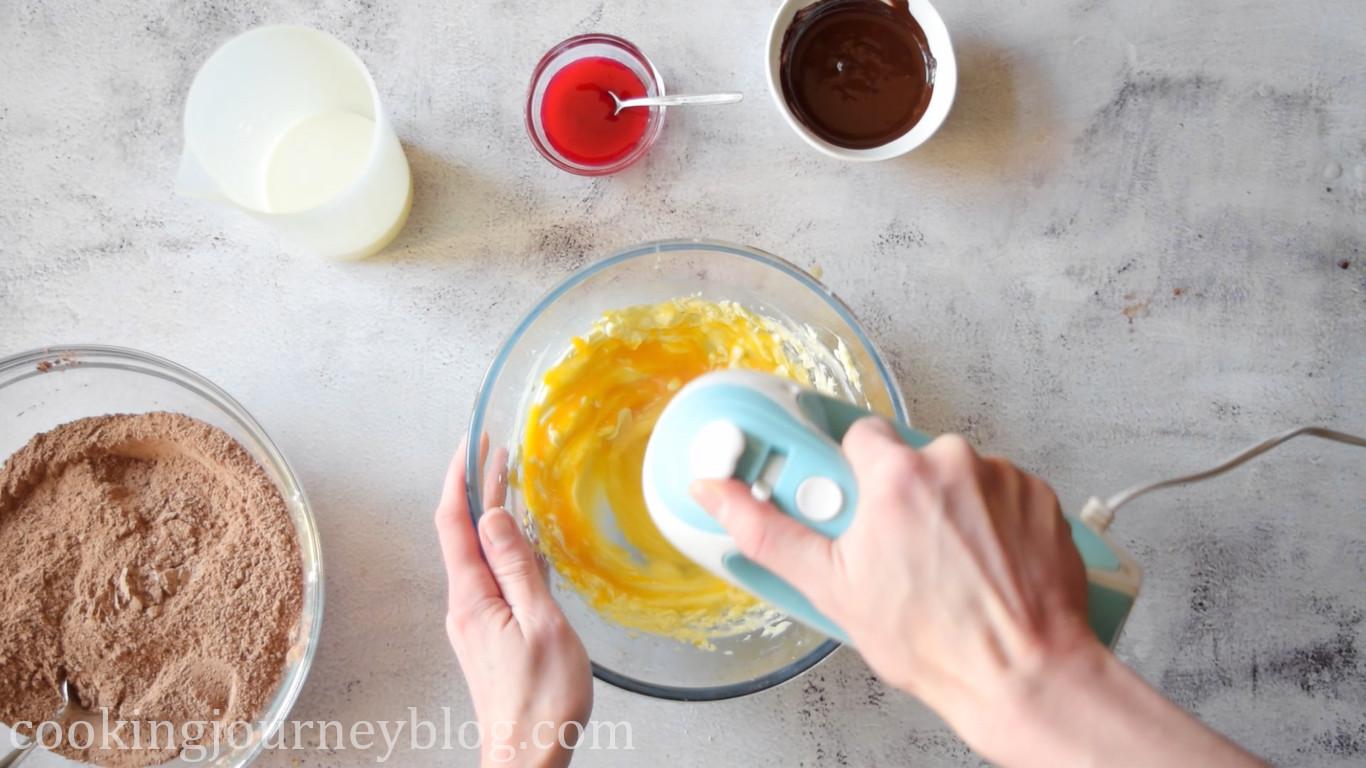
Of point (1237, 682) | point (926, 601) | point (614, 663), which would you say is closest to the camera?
point (926, 601)

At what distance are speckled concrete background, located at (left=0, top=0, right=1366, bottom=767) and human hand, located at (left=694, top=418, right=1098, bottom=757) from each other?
537 millimetres

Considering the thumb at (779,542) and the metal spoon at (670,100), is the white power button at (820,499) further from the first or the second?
the metal spoon at (670,100)

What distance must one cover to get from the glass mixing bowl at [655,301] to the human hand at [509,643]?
54 millimetres

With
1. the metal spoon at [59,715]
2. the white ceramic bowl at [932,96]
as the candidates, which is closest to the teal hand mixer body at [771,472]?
the white ceramic bowl at [932,96]

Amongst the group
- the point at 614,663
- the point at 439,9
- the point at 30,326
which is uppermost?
the point at 439,9

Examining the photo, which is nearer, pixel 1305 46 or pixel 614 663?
pixel 614 663

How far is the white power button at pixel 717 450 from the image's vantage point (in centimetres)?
99

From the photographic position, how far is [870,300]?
1.46 meters

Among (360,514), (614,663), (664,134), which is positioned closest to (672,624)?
(614,663)

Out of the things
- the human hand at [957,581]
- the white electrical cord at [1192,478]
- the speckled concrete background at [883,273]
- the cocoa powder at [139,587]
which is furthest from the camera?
the speckled concrete background at [883,273]

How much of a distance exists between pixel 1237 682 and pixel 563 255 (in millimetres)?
1199

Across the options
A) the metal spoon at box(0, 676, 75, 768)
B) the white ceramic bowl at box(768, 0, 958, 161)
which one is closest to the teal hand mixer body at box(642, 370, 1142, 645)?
the white ceramic bowl at box(768, 0, 958, 161)

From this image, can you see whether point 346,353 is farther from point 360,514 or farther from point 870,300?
point 870,300

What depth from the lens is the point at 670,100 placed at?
1.40m
